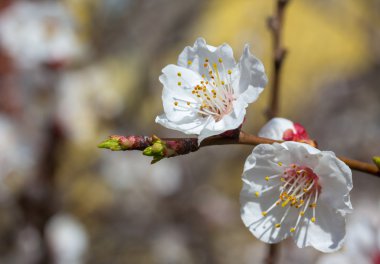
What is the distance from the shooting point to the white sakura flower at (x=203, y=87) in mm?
1230

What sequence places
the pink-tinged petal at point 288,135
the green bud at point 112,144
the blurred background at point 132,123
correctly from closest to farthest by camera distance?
the green bud at point 112,144, the pink-tinged petal at point 288,135, the blurred background at point 132,123

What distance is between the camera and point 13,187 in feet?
9.98

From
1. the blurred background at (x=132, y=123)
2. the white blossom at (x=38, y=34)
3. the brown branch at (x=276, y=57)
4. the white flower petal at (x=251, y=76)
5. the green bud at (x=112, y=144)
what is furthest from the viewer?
the white blossom at (x=38, y=34)

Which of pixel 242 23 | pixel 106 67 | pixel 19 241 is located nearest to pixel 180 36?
pixel 106 67

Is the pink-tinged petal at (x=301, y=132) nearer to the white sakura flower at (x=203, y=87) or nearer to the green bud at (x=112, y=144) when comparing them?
the white sakura flower at (x=203, y=87)

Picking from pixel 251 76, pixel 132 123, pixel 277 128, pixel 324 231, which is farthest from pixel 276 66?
pixel 132 123

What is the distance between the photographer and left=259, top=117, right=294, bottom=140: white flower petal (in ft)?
4.35

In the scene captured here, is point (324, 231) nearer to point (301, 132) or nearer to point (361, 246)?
point (301, 132)

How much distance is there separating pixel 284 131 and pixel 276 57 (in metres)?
0.35

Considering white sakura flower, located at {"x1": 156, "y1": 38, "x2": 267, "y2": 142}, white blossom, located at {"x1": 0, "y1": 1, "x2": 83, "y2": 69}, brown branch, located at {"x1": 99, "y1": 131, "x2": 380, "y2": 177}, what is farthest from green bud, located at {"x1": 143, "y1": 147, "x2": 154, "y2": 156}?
white blossom, located at {"x1": 0, "y1": 1, "x2": 83, "y2": 69}

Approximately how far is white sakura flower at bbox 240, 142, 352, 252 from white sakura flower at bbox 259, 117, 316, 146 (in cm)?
7

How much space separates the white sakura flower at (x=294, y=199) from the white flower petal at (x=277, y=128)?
0.33 ft

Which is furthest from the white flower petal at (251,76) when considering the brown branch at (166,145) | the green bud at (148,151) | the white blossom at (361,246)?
the white blossom at (361,246)

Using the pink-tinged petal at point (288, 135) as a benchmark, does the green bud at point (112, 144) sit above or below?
above
